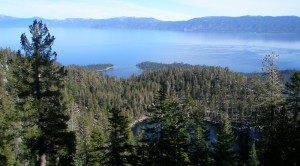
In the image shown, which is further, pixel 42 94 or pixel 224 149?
pixel 224 149

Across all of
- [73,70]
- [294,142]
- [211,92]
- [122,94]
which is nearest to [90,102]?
[122,94]

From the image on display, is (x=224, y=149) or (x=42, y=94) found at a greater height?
(x=42, y=94)

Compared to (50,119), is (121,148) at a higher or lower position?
lower

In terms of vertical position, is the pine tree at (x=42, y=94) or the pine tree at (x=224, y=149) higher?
the pine tree at (x=42, y=94)

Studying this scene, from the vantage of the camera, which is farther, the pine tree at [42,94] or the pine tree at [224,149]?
the pine tree at [224,149]

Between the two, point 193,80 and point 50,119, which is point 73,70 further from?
point 50,119

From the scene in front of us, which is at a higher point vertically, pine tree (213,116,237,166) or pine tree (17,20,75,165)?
pine tree (17,20,75,165)

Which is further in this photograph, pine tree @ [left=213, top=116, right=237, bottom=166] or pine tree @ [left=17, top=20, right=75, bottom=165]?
pine tree @ [left=213, top=116, right=237, bottom=166]

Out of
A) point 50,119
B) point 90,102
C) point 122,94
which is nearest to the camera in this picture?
point 50,119
